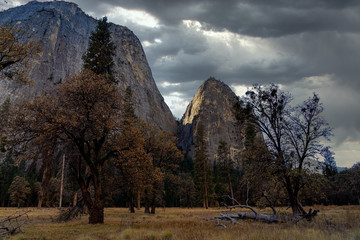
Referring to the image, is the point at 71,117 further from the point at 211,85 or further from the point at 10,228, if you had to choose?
the point at 211,85

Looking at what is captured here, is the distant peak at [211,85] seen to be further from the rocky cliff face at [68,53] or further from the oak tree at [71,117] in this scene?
the oak tree at [71,117]

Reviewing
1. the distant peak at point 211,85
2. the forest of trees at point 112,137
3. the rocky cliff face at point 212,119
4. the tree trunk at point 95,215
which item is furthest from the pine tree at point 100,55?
the distant peak at point 211,85

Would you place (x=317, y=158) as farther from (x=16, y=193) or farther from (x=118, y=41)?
(x=118, y=41)

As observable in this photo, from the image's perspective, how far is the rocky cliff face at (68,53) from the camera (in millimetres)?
103875

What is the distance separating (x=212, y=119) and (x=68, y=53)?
107186mm

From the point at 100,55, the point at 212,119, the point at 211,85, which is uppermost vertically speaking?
the point at 211,85

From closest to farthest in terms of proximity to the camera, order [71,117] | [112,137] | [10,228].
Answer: [10,228]
[71,117]
[112,137]

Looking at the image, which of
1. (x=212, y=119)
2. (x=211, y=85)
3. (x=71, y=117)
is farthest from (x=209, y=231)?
(x=211, y=85)

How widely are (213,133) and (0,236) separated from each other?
16403cm

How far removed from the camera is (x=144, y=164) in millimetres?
16922

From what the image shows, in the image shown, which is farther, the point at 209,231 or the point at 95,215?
the point at 95,215

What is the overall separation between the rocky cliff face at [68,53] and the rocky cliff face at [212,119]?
23841mm

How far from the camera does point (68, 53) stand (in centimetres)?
11619

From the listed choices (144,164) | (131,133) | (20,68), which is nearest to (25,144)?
(20,68)
